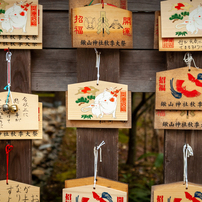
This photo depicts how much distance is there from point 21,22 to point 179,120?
1140 millimetres

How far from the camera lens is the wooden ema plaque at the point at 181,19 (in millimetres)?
1283

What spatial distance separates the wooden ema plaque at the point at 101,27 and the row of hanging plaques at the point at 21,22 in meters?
0.24

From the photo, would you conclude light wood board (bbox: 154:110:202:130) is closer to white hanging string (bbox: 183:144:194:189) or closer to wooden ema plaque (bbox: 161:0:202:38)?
white hanging string (bbox: 183:144:194:189)

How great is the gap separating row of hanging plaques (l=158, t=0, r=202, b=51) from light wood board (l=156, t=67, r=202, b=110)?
0.15m

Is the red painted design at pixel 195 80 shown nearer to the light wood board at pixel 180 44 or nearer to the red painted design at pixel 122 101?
the light wood board at pixel 180 44

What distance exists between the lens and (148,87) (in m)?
1.42

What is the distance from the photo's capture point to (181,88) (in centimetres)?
132

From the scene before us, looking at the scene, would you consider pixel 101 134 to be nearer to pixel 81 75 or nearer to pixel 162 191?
pixel 81 75

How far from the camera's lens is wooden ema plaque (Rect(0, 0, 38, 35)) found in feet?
4.30

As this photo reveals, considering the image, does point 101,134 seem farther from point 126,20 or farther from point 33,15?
point 33,15

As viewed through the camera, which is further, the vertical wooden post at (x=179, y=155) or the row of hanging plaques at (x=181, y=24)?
the vertical wooden post at (x=179, y=155)

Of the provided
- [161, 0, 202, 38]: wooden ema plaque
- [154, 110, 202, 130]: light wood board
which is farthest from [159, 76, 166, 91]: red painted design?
[161, 0, 202, 38]: wooden ema plaque

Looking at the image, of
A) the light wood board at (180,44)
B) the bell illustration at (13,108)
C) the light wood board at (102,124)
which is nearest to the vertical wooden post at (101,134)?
the light wood board at (102,124)

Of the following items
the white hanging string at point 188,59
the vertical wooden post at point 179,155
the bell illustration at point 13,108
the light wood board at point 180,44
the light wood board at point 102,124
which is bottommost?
the vertical wooden post at point 179,155
